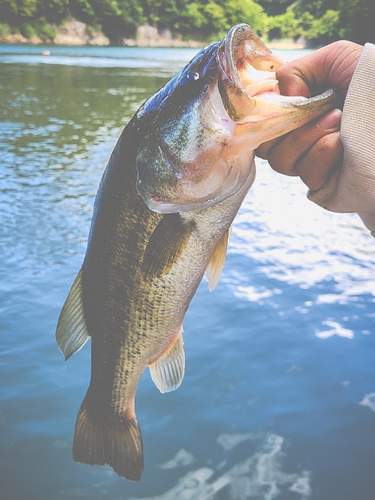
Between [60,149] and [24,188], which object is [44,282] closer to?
[24,188]

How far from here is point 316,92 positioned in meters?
1.74

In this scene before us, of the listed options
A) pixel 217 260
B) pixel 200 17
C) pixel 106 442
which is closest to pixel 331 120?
pixel 217 260

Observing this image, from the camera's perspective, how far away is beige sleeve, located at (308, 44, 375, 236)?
155cm

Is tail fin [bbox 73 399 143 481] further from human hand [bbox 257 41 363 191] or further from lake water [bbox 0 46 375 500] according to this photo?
human hand [bbox 257 41 363 191]

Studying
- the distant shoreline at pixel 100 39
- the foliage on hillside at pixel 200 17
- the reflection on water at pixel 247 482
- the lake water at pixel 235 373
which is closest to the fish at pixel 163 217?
the reflection on water at pixel 247 482

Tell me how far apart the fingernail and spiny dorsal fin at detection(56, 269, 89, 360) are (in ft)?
3.46

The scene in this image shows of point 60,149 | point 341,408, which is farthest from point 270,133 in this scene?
point 60,149

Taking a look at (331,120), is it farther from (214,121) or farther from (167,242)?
(167,242)

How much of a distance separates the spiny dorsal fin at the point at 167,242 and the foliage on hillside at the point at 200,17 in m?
47.2

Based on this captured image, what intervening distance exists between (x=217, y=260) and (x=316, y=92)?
0.69 meters

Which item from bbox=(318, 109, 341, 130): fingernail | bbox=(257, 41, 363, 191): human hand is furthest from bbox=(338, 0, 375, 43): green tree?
bbox=(318, 109, 341, 130): fingernail

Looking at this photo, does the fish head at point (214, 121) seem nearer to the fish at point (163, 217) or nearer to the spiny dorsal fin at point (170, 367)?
the fish at point (163, 217)

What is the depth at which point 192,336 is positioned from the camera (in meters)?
3.66

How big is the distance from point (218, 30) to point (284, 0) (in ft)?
51.4
